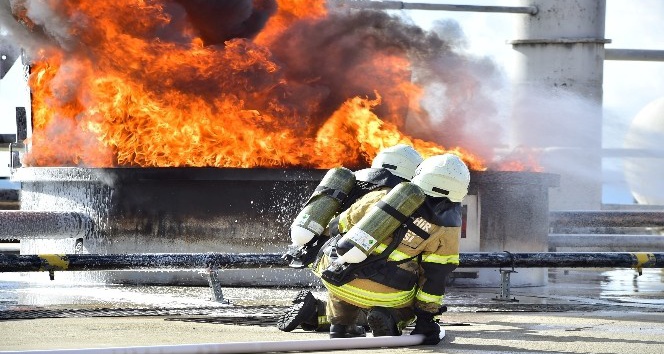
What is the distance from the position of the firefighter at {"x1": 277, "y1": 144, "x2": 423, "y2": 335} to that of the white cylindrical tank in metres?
24.7

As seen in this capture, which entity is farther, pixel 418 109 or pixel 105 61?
pixel 418 109

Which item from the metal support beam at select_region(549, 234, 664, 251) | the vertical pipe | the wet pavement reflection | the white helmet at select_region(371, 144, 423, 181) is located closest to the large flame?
the wet pavement reflection

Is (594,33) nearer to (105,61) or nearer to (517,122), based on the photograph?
(517,122)

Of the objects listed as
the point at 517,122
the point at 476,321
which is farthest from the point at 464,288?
the point at 517,122

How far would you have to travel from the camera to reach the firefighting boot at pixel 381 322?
819cm

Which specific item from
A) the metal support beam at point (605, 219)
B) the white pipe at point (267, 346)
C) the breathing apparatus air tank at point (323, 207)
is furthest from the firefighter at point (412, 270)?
the metal support beam at point (605, 219)

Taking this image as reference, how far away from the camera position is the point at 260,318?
10.2 meters

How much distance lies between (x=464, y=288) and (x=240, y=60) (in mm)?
3635

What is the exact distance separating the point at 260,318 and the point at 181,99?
5.15 m

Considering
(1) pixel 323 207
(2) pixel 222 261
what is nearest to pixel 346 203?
(1) pixel 323 207

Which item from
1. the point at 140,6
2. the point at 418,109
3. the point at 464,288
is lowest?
the point at 464,288

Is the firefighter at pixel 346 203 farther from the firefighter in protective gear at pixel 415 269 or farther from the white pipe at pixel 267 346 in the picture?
the white pipe at pixel 267 346

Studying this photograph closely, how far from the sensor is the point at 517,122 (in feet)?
74.1

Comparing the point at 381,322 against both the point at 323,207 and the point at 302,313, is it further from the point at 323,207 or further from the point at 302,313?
the point at 323,207
